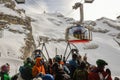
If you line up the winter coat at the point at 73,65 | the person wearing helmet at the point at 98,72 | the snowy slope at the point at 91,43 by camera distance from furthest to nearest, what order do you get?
1. the snowy slope at the point at 91,43
2. the winter coat at the point at 73,65
3. the person wearing helmet at the point at 98,72

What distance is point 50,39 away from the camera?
A: 128875 millimetres

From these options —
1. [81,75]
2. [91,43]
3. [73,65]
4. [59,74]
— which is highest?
[59,74]

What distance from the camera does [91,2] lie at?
12766 millimetres

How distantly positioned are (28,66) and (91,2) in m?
3.49

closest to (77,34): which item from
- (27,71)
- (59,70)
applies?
(27,71)

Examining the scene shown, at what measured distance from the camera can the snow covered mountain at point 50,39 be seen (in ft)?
248

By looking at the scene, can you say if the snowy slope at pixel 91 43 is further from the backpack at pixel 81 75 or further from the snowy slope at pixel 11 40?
the backpack at pixel 81 75

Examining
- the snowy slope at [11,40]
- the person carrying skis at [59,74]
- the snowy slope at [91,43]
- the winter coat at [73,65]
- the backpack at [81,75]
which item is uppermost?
the person carrying skis at [59,74]

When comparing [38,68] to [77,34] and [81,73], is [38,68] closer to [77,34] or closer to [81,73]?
[81,73]

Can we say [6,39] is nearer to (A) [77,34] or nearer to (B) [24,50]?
(B) [24,50]

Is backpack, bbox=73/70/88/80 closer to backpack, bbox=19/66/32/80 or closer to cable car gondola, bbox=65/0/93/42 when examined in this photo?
backpack, bbox=19/66/32/80

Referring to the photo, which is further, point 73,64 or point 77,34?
point 77,34

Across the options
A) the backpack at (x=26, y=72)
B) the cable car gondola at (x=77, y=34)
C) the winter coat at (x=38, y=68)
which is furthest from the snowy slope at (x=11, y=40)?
the winter coat at (x=38, y=68)

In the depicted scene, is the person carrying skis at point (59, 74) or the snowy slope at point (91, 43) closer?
the person carrying skis at point (59, 74)
